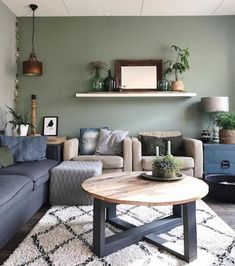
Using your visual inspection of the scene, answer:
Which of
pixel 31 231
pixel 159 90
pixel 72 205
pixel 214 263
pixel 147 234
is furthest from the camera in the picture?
pixel 159 90

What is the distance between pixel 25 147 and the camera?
3029mm

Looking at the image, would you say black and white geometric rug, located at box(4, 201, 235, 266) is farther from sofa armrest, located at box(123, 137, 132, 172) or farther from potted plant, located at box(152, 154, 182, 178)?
sofa armrest, located at box(123, 137, 132, 172)

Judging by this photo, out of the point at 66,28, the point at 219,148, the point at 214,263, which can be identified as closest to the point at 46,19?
the point at 66,28

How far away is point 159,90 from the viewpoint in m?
4.02

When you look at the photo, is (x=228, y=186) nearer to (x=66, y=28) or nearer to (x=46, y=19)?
(x=66, y=28)

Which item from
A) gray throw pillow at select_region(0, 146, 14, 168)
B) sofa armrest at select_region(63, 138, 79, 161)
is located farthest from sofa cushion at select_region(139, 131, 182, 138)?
gray throw pillow at select_region(0, 146, 14, 168)

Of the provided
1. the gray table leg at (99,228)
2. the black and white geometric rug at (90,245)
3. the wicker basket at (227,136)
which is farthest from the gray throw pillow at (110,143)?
the gray table leg at (99,228)

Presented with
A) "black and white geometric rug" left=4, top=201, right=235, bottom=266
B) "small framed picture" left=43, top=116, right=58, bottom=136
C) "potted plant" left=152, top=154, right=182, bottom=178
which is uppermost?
"small framed picture" left=43, top=116, right=58, bottom=136

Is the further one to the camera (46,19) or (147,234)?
(46,19)

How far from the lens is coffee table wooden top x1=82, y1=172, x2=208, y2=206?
5.11 feet

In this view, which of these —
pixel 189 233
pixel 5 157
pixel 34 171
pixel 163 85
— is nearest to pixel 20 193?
pixel 34 171

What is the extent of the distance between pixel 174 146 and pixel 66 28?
2.55 metres

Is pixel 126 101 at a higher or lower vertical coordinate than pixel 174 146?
higher

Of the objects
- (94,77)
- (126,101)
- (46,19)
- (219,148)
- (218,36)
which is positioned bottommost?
(219,148)
